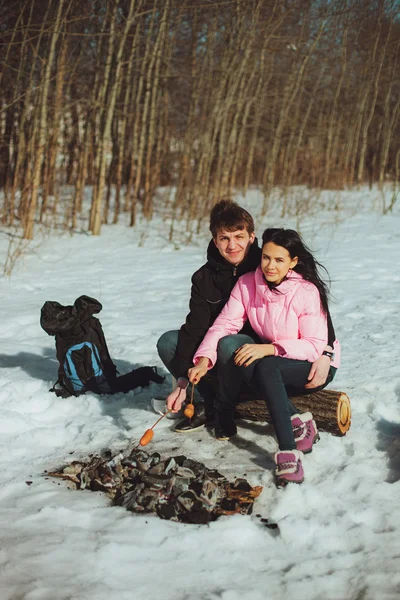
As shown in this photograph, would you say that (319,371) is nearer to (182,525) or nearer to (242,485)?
(242,485)

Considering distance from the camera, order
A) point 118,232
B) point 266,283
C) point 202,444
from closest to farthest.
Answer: point 266,283, point 202,444, point 118,232

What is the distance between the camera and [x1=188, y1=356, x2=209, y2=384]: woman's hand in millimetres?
3350

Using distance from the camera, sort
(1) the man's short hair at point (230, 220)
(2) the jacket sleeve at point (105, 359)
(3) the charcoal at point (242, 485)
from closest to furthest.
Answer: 1. (3) the charcoal at point (242, 485)
2. (1) the man's short hair at point (230, 220)
3. (2) the jacket sleeve at point (105, 359)

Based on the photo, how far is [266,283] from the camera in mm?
3400

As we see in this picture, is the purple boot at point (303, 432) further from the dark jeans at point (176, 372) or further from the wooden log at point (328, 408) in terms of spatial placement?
the dark jeans at point (176, 372)

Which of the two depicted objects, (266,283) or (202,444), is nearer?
(266,283)

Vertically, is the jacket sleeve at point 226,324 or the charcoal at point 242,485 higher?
the jacket sleeve at point 226,324

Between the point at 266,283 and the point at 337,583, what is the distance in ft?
5.24

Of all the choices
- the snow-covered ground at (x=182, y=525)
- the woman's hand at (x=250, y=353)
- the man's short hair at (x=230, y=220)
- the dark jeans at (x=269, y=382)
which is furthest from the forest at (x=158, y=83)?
the woman's hand at (x=250, y=353)

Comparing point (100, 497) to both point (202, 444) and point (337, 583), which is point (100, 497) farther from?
point (337, 583)

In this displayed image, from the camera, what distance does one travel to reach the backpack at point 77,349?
425 cm

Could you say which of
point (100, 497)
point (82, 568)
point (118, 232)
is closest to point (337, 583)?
point (82, 568)

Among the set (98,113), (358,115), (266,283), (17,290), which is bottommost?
(17,290)

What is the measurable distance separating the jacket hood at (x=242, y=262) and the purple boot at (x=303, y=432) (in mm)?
929
